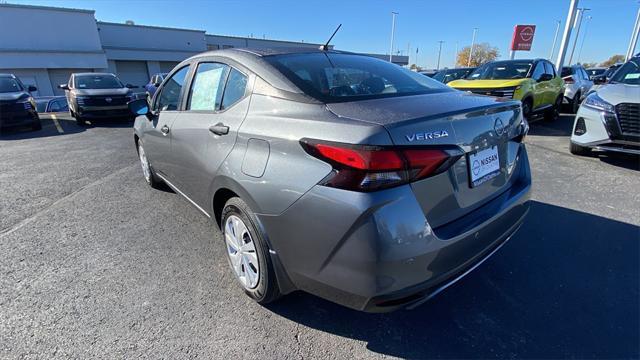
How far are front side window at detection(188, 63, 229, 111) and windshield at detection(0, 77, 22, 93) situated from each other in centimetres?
1081

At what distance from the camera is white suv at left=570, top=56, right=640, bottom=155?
4.63 meters

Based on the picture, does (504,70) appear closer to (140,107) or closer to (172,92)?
(172,92)

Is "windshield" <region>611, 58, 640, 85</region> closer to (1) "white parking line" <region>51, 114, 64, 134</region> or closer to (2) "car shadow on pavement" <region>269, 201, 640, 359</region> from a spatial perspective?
(2) "car shadow on pavement" <region>269, 201, 640, 359</region>

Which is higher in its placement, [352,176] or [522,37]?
[522,37]

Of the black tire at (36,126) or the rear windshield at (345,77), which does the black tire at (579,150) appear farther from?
the black tire at (36,126)

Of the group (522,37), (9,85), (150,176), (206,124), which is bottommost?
(150,176)

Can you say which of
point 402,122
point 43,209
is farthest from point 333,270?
point 43,209

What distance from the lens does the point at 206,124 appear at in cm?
250

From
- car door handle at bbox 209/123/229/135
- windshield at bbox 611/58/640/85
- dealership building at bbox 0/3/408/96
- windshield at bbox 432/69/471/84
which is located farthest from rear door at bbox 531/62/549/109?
dealership building at bbox 0/3/408/96

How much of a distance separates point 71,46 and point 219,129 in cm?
3422

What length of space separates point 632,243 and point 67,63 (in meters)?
35.5

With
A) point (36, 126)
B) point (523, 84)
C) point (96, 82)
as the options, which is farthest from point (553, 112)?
point (36, 126)

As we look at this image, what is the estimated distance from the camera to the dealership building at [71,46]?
25.1 metres

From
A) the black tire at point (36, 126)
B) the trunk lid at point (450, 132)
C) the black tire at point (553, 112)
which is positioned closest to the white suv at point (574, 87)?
the black tire at point (553, 112)
